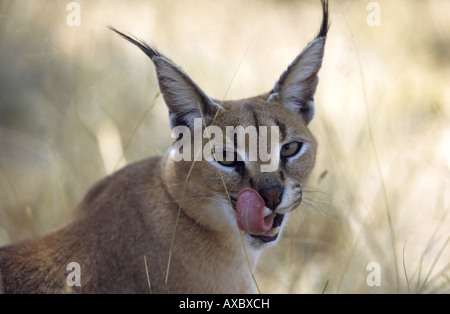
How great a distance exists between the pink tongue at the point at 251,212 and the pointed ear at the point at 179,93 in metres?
0.69

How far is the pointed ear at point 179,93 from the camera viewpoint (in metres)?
4.04

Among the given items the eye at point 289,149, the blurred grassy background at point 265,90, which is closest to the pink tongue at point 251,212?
the eye at point 289,149

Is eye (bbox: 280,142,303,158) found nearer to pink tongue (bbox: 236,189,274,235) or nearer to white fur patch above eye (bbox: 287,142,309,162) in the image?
white fur patch above eye (bbox: 287,142,309,162)

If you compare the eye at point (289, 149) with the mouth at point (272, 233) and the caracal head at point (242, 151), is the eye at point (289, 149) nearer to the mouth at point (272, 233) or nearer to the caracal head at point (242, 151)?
the caracal head at point (242, 151)

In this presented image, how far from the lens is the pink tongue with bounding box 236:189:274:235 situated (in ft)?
12.3

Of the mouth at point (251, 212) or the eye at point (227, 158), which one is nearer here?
the mouth at point (251, 212)

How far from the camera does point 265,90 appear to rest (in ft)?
25.7

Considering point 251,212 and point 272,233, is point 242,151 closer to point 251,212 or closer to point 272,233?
point 251,212

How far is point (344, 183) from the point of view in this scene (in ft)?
21.6

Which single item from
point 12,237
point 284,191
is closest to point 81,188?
point 12,237

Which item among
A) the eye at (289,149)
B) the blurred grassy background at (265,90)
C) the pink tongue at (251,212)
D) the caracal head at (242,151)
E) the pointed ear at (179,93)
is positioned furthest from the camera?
the blurred grassy background at (265,90)

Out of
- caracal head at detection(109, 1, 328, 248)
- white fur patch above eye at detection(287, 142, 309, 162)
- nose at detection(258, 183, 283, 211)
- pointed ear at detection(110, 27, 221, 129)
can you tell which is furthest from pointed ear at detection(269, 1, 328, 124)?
nose at detection(258, 183, 283, 211)

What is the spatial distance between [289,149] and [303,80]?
2.00 feet

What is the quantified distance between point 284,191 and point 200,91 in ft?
3.16
